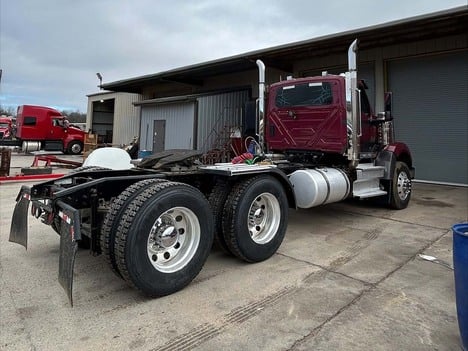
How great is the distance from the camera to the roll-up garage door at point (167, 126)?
14.7 m

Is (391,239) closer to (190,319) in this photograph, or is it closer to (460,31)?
(190,319)

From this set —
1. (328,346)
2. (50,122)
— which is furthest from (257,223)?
(50,122)

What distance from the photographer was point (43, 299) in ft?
10.1

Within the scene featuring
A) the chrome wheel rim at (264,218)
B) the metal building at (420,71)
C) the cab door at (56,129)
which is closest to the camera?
the chrome wheel rim at (264,218)

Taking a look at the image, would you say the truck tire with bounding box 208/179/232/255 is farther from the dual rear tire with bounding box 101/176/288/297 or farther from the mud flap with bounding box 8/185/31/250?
the mud flap with bounding box 8/185/31/250

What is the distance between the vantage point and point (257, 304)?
3.01 metres

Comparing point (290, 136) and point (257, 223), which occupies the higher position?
point (290, 136)

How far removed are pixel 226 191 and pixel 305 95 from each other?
9.31ft

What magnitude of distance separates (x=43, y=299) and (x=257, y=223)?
230 cm

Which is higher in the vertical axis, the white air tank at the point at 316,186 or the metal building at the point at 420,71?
the metal building at the point at 420,71

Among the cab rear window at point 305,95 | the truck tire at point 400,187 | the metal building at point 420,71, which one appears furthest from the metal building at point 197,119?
the truck tire at point 400,187

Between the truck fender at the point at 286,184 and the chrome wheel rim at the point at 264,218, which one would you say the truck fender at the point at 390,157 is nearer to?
the truck fender at the point at 286,184

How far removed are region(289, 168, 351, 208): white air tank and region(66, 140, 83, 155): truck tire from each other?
2163 cm

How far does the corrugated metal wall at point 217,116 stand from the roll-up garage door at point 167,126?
0.42m
